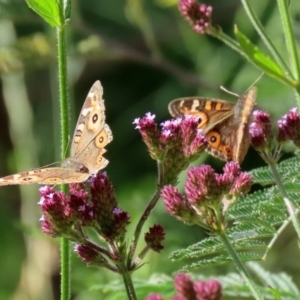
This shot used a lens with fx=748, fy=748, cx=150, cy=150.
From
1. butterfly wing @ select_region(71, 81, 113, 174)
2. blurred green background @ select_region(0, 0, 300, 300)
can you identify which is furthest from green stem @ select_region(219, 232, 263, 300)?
blurred green background @ select_region(0, 0, 300, 300)

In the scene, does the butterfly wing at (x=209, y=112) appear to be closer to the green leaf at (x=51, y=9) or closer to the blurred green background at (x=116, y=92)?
the green leaf at (x=51, y=9)

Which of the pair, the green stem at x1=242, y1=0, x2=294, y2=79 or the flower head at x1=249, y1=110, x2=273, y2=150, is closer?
the green stem at x1=242, y1=0, x2=294, y2=79

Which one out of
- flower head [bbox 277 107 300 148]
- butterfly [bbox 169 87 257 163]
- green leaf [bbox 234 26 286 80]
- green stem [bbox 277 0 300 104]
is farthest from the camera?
butterfly [bbox 169 87 257 163]

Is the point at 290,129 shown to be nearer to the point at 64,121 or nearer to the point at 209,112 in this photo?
the point at 209,112

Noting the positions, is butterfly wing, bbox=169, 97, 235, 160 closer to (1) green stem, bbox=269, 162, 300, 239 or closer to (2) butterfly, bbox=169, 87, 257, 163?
(2) butterfly, bbox=169, 87, 257, 163

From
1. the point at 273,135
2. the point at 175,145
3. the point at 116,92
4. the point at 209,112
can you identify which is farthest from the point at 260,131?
the point at 116,92

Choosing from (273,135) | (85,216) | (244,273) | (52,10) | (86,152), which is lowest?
(244,273)

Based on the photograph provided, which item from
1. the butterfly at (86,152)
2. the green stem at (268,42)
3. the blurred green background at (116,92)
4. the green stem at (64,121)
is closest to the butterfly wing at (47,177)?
the butterfly at (86,152)

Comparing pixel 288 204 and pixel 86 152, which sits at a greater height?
pixel 86 152
